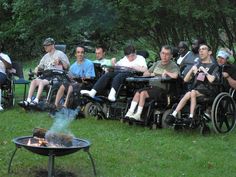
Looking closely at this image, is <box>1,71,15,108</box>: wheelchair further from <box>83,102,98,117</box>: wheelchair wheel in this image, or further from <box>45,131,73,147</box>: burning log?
<box>45,131,73,147</box>: burning log

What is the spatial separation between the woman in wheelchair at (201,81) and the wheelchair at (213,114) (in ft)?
0.29

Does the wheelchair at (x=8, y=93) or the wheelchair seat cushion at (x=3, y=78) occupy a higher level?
the wheelchair seat cushion at (x=3, y=78)

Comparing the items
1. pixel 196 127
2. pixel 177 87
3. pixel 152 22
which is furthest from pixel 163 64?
pixel 152 22

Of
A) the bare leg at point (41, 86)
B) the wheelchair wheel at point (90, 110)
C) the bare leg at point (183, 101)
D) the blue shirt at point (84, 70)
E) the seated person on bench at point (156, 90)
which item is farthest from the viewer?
the bare leg at point (41, 86)

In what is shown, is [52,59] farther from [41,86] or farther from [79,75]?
[79,75]

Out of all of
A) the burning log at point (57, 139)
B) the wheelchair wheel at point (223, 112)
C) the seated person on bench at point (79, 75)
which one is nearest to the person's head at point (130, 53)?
the seated person on bench at point (79, 75)

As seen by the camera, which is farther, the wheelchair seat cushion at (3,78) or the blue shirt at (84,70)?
the wheelchair seat cushion at (3,78)

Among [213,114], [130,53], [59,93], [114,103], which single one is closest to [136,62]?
[130,53]

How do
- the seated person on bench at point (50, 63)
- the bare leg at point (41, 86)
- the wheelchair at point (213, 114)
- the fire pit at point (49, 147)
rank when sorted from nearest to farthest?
the fire pit at point (49, 147) → the wheelchair at point (213, 114) → the bare leg at point (41, 86) → the seated person on bench at point (50, 63)

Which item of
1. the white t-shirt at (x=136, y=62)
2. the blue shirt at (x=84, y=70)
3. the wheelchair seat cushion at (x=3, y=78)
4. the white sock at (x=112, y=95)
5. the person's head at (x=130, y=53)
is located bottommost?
the white sock at (x=112, y=95)

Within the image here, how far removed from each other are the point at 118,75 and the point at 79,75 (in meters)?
1.11

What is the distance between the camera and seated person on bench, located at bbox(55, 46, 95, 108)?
30.5ft

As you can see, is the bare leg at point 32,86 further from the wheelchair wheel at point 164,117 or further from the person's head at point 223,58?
the person's head at point 223,58

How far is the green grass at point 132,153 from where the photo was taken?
5.59 metres
